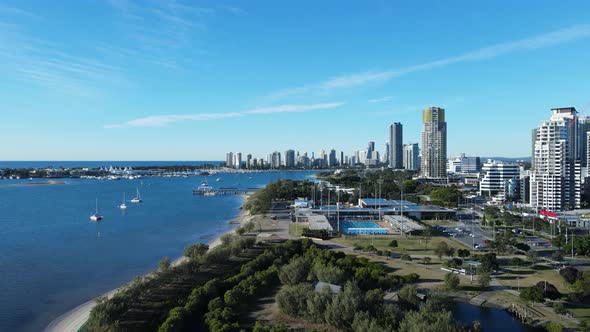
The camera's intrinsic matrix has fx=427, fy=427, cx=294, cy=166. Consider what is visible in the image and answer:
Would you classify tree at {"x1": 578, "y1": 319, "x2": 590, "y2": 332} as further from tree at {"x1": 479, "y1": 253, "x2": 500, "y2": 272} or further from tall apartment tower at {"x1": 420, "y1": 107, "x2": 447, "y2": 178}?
tall apartment tower at {"x1": 420, "y1": 107, "x2": 447, "y2": 178}

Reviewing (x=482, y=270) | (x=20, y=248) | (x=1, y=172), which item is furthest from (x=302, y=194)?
(x=1, y=172)

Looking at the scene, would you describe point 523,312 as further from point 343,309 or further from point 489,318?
point 343,309

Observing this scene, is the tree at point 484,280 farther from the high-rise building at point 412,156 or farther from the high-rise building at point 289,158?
the high-rise building at point 289,158

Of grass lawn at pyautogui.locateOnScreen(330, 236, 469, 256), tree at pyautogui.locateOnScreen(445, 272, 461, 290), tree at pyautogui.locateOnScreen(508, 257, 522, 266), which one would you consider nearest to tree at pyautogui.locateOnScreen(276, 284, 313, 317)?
tree at pyautogui.locateOnScreen(445, 272, 461, 290)

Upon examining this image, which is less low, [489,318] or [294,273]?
[294,273]

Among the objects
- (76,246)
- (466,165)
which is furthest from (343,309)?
(466,165)

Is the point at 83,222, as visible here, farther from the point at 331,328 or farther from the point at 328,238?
the point at 331,328

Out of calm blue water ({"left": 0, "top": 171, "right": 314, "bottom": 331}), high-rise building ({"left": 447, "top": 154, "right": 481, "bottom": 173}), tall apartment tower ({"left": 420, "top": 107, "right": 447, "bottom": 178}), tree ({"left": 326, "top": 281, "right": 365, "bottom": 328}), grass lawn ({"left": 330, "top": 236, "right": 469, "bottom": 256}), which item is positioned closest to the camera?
tree ({"left": 326, "top": 281, "right": 365, "bottom": 328})
